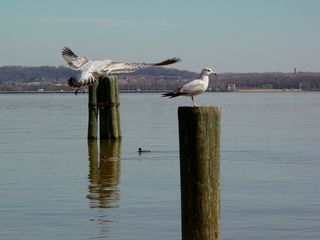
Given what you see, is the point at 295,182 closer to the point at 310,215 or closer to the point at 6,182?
the point at 310,215

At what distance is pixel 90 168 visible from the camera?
79.4 ft

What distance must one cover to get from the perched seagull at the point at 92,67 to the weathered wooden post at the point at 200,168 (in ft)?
18.4

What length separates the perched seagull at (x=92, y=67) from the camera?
16609 millimetres

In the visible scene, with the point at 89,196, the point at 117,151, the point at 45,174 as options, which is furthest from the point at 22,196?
the point at 117,151

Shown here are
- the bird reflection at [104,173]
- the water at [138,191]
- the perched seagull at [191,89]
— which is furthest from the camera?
the bird reflection at [104,173]

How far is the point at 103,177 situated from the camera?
72.0 ft

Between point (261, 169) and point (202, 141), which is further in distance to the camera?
point (261, 169)

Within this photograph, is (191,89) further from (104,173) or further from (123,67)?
(104,173)

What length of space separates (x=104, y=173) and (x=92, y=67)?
5.76 m

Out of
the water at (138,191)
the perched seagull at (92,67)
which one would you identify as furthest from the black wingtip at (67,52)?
the water at (138,191)

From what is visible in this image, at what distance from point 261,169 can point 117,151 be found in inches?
255

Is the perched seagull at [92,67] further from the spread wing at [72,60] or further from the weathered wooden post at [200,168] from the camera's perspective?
the weathered wooden post at [200,168]

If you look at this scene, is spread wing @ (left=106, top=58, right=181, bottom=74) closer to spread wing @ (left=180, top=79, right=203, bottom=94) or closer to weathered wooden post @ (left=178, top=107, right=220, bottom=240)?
spread wing @ (left=180, top=79, right=203, bottom=94)

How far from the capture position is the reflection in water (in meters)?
16.8
